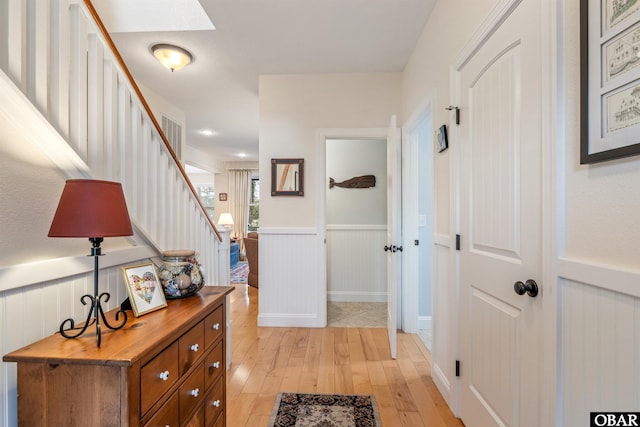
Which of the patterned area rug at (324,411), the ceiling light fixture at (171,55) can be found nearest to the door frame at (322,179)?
the patterned area rug at (324,411)

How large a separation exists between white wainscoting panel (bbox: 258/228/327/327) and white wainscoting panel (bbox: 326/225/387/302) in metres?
0.96

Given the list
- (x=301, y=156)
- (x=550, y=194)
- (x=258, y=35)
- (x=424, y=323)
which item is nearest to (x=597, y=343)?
(x=550, y=194)

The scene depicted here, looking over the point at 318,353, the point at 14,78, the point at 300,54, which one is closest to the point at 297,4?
the point at 300,54

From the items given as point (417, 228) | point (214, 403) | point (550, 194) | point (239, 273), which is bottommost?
point (239, 273)

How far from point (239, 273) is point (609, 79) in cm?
611

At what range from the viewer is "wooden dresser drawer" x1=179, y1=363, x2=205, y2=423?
1107 mm

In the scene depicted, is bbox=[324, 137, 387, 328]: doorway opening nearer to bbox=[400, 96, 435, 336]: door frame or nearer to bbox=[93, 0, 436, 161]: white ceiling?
bbox=[400, 96, 435, 336]: door frame

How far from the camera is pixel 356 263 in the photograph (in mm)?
4074

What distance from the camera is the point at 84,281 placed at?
3.79 feet

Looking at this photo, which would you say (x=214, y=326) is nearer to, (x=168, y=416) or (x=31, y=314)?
(x=168, y=416)

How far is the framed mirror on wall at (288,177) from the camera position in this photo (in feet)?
10.2

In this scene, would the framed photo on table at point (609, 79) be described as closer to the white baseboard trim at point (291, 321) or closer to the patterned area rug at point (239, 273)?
the white baseboard trim at point (291, 321)

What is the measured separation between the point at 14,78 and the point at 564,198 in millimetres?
1732

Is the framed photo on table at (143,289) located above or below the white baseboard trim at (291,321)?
above
